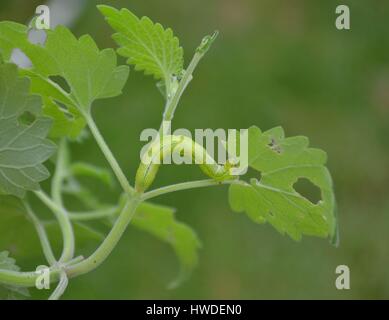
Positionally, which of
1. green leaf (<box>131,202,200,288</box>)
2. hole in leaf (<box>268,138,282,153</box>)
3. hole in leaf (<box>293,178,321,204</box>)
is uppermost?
hole in leaf (<box>293,178,321,204</box>)

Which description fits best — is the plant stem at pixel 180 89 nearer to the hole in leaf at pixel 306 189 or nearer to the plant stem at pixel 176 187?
the plant stem at pixel 176 187

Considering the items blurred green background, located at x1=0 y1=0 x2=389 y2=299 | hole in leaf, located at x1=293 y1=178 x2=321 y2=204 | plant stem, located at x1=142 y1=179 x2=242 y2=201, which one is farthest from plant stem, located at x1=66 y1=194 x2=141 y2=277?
hole in leaf, located at x1=293 y1=178 x2=321 y2=204

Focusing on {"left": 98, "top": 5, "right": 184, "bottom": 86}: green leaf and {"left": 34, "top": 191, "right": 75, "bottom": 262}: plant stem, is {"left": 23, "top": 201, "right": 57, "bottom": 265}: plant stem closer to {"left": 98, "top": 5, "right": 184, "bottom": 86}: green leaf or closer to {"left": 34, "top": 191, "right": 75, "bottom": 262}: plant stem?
{"left": 34, "top": 191, "right": 75, "bottom": 262}: plant stem

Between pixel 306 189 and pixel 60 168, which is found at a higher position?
pixel 306 189

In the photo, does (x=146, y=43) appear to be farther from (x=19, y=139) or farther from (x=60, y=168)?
(x=60, y=168)

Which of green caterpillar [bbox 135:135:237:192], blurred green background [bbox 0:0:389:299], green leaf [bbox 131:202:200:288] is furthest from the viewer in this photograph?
blurred green background [bbox 0:0:389:299]

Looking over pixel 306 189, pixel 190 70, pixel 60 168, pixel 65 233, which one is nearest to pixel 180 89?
pixel 190 70

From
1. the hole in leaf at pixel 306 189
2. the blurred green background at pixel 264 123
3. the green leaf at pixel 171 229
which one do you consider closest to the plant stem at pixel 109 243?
the green leaf at pixel 171 229

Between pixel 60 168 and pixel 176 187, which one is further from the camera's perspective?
pixel 60 168
